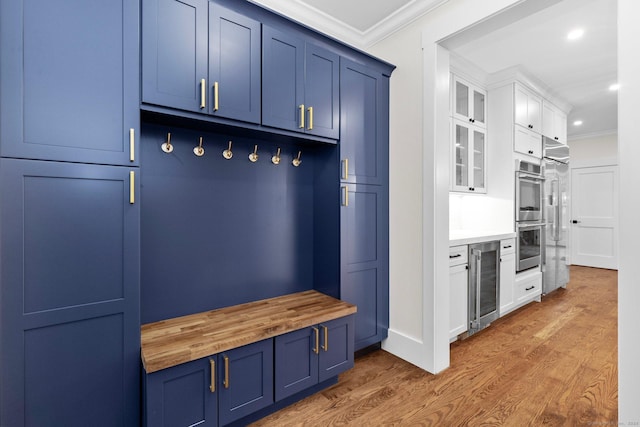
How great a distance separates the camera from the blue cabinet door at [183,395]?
4.57 feet

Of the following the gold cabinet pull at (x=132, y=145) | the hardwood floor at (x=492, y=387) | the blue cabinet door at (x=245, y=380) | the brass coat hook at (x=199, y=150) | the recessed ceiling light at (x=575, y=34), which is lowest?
the hardwood floor at (x=492, y=387)

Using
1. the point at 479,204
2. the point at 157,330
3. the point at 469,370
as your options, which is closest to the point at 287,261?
the point at 157,330

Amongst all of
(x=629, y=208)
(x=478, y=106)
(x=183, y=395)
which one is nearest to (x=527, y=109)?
(x=478, y=106)

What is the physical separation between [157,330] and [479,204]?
145 inches

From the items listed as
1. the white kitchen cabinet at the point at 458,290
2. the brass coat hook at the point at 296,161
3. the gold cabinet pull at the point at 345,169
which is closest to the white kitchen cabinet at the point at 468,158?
the white kitchen cabinet at the point at 458,290

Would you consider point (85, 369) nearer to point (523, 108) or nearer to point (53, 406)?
point (53, 406)

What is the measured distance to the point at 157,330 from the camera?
1.71 metres

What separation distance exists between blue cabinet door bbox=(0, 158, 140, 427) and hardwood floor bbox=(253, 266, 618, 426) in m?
0.93

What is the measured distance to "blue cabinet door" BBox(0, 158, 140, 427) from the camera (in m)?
1.20

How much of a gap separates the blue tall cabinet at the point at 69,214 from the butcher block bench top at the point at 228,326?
166 millimetres

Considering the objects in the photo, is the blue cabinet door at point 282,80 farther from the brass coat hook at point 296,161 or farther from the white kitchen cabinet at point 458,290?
the white kitchen cabinet at point 458,290

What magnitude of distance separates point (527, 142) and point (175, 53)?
3960 mm

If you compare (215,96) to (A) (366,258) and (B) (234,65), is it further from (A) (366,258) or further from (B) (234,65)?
(A) (366,258)

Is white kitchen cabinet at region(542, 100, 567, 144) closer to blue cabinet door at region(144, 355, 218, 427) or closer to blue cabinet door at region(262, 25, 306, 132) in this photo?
blue cabinet door at region(262, 25, 306, 132)
